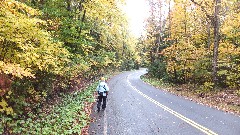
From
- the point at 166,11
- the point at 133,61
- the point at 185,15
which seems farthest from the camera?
the point at 133,61

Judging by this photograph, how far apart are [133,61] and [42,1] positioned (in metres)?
66.4

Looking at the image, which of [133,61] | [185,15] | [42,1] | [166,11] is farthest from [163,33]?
[133,61]

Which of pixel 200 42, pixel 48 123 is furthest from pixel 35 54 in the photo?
pixel 200 42

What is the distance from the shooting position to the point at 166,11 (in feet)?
114

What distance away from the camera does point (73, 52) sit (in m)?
18.4

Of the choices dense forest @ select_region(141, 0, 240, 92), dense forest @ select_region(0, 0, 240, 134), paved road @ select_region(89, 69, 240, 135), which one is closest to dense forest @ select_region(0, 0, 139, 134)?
dense forest @ select_region(0, 0, 240, 134)

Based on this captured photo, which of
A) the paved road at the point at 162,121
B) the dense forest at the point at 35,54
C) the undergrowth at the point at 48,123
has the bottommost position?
the paved road at the point at 162,121

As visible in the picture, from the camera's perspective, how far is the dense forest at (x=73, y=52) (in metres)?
8.04

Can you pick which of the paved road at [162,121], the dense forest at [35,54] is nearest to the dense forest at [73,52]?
the dense forest at [35,54]

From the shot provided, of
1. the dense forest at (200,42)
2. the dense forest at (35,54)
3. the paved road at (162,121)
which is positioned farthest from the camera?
the dense forest at (200,42)

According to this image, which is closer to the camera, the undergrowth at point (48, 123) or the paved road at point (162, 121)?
the undergrowth at point (48, 123)

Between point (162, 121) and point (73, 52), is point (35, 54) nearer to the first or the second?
point (162, 121)

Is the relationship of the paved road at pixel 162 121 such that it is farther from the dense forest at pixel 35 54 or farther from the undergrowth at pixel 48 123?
the dense forest at pixel 35 54

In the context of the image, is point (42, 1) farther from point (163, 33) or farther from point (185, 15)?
point (163, 33)
